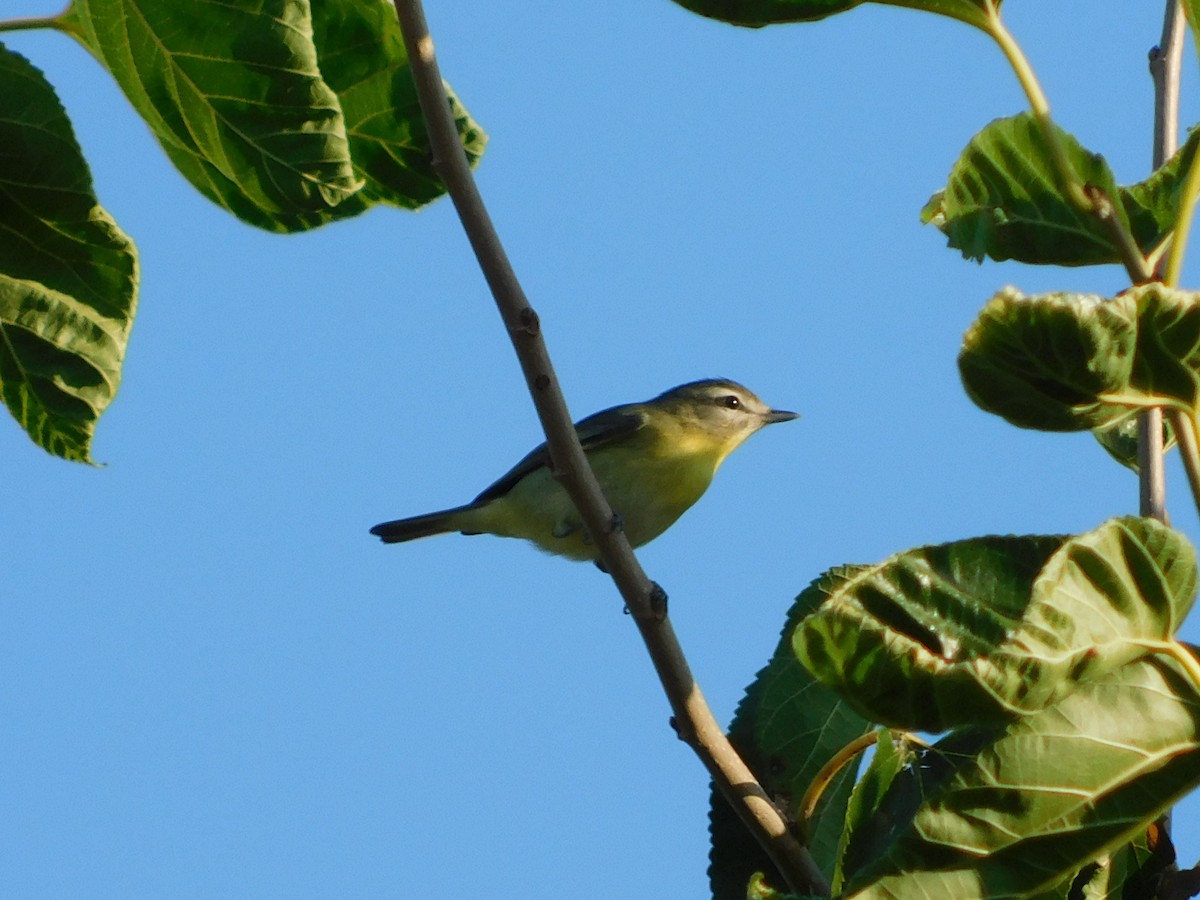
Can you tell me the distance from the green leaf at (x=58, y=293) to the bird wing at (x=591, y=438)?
219 inches

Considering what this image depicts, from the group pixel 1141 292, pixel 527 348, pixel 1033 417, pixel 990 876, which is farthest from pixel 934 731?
pixel 527 348

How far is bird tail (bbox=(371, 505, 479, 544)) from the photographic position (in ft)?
27.9

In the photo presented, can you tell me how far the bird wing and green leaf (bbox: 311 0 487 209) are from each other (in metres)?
5.37

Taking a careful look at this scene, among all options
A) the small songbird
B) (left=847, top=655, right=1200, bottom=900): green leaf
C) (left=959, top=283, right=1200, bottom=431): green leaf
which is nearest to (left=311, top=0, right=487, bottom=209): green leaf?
(left=959, top=283, right=1200, bottom=431): green leaf

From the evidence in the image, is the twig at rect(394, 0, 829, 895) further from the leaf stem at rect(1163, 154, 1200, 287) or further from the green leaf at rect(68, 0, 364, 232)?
the leaf stem at rect(1163, 154, 1200, 287)

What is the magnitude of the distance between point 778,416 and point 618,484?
5.97 ft

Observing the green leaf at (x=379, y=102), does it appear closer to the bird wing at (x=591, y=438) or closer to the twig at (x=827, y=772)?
the twig at (x=827, y=772)

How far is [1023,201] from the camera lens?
1950 mm

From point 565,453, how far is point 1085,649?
4.12 ft

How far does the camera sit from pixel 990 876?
1596 millimetres

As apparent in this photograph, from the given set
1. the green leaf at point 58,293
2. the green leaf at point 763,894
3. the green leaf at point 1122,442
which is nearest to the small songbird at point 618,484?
the green leaf at point 1122,442

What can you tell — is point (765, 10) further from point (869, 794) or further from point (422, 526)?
point (422, 526)

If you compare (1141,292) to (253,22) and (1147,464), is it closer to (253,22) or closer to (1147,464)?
(1147,464)

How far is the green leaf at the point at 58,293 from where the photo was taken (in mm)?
2166
